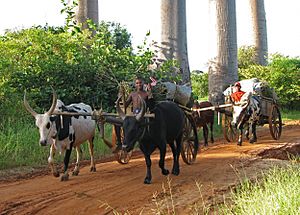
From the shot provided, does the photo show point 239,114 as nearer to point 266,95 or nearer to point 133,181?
point 266,95

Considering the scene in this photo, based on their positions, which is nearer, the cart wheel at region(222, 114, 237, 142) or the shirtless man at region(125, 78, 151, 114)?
the shirtless man at region(125, 78, 151, 114)

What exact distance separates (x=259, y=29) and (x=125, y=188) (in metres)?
18.6

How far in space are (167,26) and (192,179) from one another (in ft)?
30.9

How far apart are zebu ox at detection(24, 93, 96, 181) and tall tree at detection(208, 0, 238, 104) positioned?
955 cm

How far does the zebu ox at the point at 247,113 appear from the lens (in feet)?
43.8

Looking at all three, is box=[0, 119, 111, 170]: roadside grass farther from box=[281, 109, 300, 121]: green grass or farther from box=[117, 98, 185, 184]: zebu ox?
box=[281, 109, 300, 121]: green grass

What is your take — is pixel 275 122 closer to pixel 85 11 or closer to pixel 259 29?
pixel 85 11

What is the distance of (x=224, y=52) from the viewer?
→ 59.4ft

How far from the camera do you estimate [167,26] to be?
54.7ft

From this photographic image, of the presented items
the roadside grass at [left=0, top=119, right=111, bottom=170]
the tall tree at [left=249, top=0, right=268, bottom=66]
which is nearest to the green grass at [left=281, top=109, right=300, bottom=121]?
the tall tree at [left=249, top=0, right=268, bottom=66]

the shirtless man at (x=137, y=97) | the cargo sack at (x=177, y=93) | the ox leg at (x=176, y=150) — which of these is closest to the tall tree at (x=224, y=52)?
the cargo sack at (x=177, y=93)

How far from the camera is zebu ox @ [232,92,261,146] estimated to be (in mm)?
13359

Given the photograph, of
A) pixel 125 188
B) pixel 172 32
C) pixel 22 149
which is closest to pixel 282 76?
pixel 172 32

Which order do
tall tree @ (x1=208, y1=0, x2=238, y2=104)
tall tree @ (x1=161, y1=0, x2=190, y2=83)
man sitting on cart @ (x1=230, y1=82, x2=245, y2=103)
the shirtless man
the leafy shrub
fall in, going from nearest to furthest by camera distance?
the shirtless man
man sitting on cart @ (x1=230, y1=82, x2=245, y2=103)
tall tree @ (x1=161, y1=0, x2=190, y2=83)
tall tree @ (x1=208, y1=0, x2=238, y2=104)
the leafy shrub
